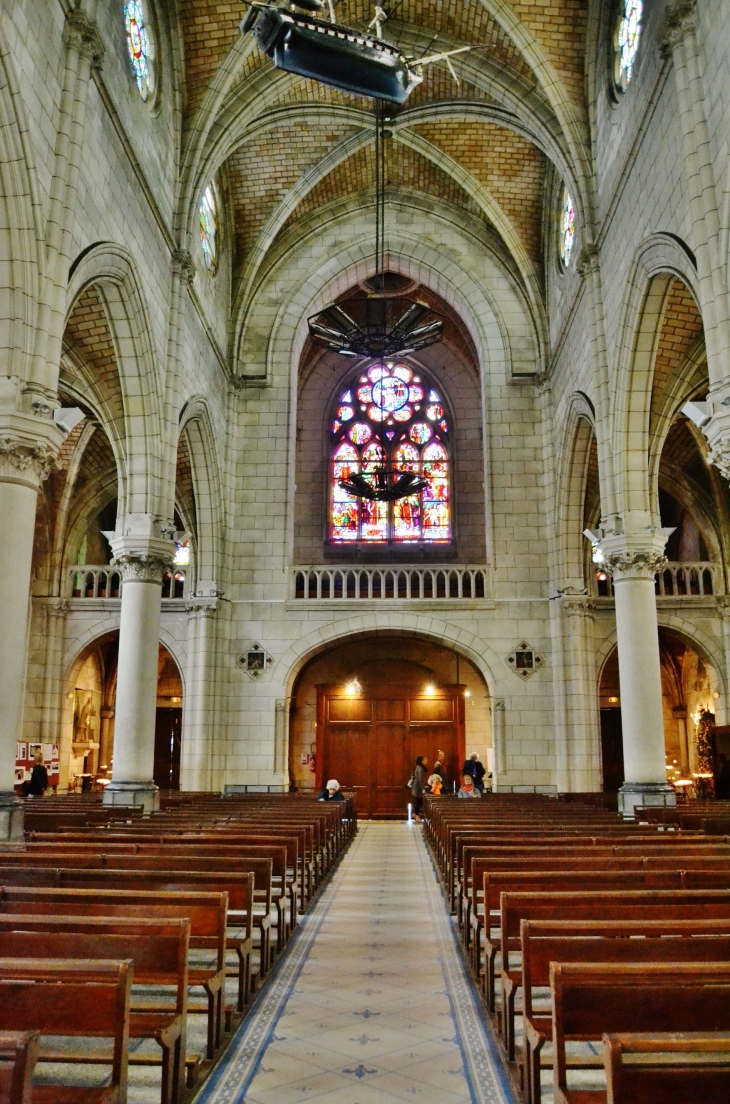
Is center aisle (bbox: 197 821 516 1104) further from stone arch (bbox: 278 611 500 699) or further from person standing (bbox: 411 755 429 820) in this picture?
person standing (bbox: 411 755 429 820)

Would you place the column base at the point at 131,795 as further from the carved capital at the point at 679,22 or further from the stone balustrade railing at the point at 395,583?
the carved capital at the point at 679,22

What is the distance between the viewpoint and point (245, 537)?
2128cm

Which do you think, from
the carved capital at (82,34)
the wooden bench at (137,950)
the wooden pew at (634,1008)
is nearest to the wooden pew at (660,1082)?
the wooden pew at (634,1008)

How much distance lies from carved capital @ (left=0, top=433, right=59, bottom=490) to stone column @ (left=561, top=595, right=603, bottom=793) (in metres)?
13.1

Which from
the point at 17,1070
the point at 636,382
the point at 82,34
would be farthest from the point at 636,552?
the point at 17,1070

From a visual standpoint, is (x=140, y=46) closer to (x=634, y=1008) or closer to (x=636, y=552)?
(x=636, y=552)

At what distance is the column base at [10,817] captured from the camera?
335 inches

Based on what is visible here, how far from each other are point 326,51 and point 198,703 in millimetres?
14370

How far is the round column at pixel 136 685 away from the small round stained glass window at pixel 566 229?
11.0 m

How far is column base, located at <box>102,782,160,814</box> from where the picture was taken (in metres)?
13.5

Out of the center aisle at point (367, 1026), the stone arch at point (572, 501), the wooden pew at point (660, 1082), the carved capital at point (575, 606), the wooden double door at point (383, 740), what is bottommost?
the center aisle at point (367, 1026)

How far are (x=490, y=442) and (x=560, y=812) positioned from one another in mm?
11496

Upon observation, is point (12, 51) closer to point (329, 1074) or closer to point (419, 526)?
point (329, 1074)

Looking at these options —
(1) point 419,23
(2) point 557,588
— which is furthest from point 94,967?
(1) point 419,23
